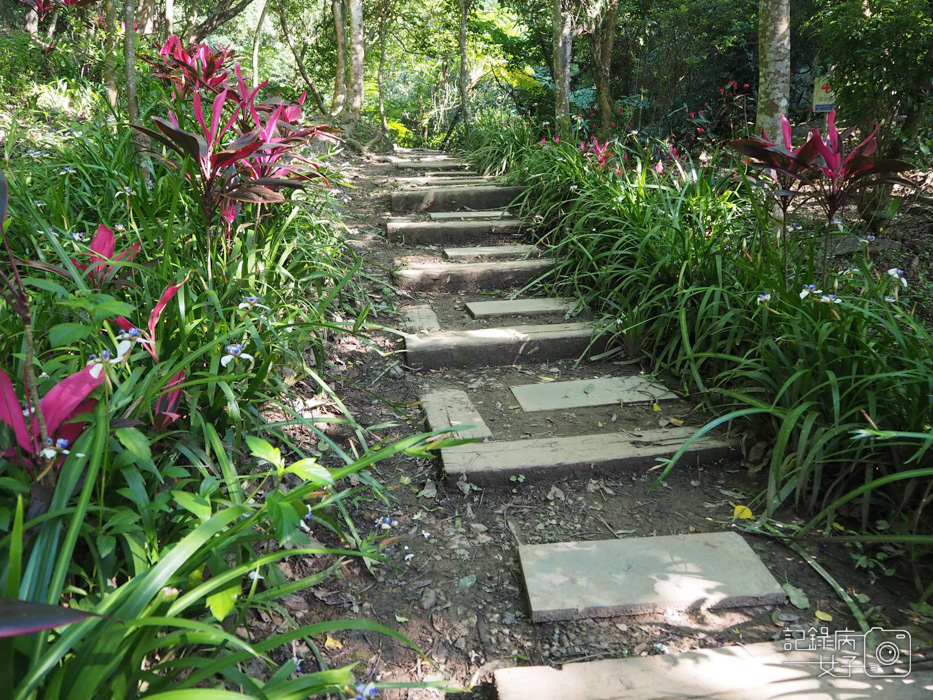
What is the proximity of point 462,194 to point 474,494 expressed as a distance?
2902mm

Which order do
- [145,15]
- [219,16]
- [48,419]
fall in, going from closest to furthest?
1. [48,419]
2. [145,15]
3. [219,16]

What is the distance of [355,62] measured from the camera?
273 inches

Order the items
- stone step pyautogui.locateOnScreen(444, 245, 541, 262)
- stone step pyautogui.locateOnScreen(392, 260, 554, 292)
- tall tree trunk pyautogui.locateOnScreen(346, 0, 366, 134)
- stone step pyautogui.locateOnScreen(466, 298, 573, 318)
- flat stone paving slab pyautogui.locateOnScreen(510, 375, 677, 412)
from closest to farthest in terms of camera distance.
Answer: flat stone paving slab pyautogui.locateOnScreen(510, 375, 677, 412) < stone step pyautogui.locateOnScreen(466, 298, 573, 318) < stone step pyautogui.locateOnScreen(392, 260, 554, 292) < stone step pyautogui.locateOnScreen(444, 245, 541, 262) < tall tree trunk pyautogui.locateOnScreen(346, 0, 366, 134)

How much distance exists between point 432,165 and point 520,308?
3289 millimetres

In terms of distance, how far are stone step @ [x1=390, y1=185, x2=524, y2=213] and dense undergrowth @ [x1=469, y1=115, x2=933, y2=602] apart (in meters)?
0.81

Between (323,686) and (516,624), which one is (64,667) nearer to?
(323,686)

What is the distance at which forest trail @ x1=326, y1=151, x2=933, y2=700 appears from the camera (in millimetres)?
1264

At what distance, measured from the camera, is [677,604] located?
4.70 ft

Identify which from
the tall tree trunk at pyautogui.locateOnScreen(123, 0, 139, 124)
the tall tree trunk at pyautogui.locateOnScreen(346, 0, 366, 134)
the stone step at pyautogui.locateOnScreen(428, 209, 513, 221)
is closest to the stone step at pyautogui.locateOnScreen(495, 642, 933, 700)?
the tall tree trunk at pyautogui.locateOnScreen(123, 0, 139, 124)

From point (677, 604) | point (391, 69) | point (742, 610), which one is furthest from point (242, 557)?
point (391, 69)

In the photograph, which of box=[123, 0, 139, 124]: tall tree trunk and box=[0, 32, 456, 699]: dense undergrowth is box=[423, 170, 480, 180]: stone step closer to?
box=[0, 32, 456, 699]: dense undergrowth

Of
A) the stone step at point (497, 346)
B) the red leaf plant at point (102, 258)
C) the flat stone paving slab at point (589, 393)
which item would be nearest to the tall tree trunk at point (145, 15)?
the stone step at point (497, 346)

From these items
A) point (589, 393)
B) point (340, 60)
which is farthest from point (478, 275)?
point (340, 60)

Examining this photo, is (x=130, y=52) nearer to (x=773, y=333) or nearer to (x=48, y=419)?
(x=48, y=419)
